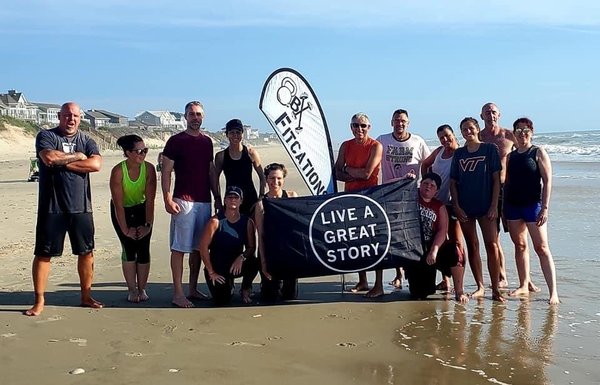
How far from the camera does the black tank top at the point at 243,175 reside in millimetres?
6297

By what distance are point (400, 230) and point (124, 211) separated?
2586 millimetres

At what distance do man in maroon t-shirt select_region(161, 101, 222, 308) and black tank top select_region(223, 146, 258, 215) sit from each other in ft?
0.52

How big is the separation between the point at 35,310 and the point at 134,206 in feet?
4.08

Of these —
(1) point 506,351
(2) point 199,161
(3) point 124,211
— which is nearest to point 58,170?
(3) point 124,211

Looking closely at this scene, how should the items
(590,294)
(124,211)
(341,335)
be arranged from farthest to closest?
1. (590,294)
2. (124,211)
3. (341,335)

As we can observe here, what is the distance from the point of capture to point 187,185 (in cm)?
621

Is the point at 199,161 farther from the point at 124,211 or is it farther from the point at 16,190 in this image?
the point at 16,190

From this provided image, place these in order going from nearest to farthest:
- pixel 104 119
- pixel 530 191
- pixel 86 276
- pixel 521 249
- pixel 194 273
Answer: pixel 86 276, pixel 530 191, pixel 194 273, pixel 521 249, pixel 104 119

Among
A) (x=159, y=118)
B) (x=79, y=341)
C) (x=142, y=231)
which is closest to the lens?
(x=79, y=341)

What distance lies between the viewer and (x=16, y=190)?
59.2ft

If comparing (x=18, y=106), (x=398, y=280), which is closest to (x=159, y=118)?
(x=18, y=106)

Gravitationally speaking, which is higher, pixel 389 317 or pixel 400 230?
pixel 400 230

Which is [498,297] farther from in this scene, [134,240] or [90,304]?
[90,304]

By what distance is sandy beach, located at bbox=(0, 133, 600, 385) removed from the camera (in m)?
4.25
